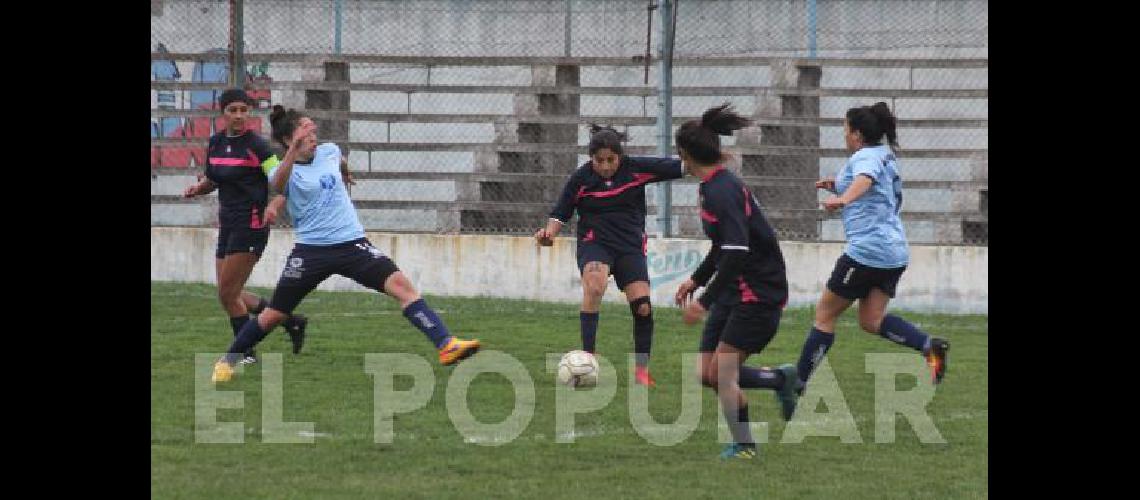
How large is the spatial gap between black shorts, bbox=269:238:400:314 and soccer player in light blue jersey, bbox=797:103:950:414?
277 centimetres

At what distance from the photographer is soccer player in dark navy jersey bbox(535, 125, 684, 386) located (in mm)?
11820

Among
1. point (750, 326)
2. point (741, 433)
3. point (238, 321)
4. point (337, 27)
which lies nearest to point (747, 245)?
point (750, 326)

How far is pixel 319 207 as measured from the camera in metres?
11.2

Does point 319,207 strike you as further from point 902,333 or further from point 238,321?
point 902,333

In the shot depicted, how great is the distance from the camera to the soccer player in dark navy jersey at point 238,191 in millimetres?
12055

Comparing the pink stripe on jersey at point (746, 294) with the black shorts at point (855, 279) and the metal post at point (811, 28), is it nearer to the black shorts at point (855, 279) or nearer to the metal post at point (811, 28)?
the black shorts at point (855, 279)

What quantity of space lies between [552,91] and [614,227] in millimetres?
8501

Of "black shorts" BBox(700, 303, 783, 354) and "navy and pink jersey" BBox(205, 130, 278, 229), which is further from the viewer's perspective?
"navy and pink jersey" BBox(205, 130, 278, 229)

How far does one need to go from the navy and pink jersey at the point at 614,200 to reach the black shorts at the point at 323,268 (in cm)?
144

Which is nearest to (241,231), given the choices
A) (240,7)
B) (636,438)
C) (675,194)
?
(636,438)

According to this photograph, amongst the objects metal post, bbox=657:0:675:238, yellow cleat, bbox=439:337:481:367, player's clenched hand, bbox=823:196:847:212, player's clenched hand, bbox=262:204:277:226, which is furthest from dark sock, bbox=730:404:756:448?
metal post, bbox=657:0:675:238

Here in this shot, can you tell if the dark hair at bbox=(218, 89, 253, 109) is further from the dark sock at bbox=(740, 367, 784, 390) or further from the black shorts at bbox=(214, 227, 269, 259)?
the dark sock at bbox=(740, 367, 784, 390)

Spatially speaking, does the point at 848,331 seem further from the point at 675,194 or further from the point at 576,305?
the point at 675,194

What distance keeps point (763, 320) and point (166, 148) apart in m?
13.3
